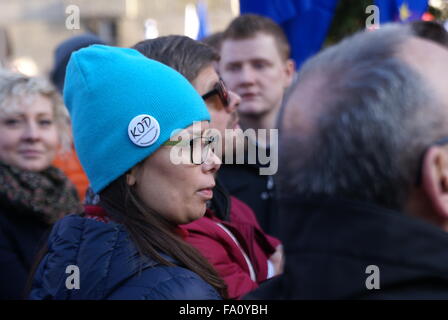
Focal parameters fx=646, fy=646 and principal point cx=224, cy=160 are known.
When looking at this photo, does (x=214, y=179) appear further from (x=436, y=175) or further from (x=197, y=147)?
(x=436, y=175)

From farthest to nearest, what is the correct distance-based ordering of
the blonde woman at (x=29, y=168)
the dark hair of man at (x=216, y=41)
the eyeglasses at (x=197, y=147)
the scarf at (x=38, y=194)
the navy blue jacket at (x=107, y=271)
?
1. the dark hair of man at (x=216, y=41)
2. the scarf at (x=38, y=194)
3. the blonde woman at (x=29, y=168)
4. the eyeglasses at (x=197, y=147)
5. the navy blue jacket at (x=107, y=271)

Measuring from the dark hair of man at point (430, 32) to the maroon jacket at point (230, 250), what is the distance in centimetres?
100

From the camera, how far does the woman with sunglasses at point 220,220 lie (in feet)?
6.84

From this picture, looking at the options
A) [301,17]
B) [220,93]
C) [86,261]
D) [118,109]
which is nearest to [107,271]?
[86,261]

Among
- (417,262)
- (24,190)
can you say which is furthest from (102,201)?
(24,190)

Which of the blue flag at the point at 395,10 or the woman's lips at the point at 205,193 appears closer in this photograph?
the woman's lips at the point at 205,193

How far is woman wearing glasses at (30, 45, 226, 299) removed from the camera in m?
1.73

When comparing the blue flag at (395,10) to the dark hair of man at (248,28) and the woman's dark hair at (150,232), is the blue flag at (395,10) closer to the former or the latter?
the dark hair of man at (248,28)

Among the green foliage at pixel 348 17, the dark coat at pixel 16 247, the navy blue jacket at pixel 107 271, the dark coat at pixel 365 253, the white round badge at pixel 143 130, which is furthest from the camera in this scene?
the green foliage at pixel 348 17

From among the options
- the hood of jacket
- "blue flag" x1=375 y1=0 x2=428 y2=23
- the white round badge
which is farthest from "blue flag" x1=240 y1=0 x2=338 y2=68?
the hood of jacket

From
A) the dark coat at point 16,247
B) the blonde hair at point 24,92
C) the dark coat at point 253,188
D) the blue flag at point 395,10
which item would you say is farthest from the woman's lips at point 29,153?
the blue flag at point 395,10
